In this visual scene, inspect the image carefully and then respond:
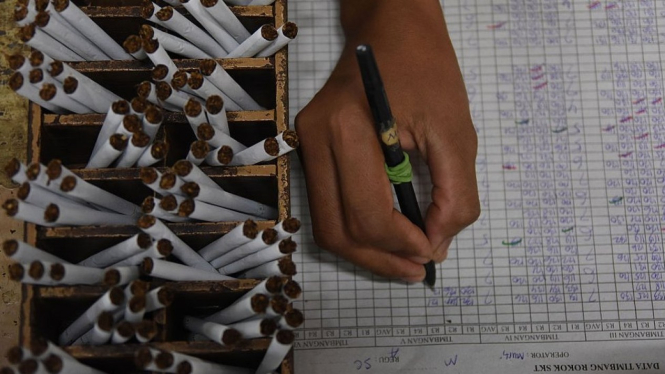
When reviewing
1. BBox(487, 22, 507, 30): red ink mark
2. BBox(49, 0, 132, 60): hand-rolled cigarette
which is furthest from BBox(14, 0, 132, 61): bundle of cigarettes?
BBox(487, 22, 507, 30): red ink mark

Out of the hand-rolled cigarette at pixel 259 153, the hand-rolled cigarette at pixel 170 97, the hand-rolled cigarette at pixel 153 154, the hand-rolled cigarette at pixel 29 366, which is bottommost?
the hand-rolled cigarette at pixel 29 366

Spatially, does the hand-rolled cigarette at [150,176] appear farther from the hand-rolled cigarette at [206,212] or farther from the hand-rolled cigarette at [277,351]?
the hand-rolled cigarette at [277,351]

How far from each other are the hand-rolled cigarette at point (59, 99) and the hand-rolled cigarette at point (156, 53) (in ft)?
0.21

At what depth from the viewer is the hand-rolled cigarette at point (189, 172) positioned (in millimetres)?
419

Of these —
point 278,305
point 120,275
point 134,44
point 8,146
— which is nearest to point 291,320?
point 278,305

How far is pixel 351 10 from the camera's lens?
0.61 metres

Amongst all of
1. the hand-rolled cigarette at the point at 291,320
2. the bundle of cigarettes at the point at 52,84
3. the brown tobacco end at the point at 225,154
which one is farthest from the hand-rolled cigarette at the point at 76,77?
the hand-rolled cigarette at the point at 291,320

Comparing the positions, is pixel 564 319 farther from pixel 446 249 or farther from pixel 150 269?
pixel 150 269

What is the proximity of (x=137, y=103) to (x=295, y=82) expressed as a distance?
22 cm

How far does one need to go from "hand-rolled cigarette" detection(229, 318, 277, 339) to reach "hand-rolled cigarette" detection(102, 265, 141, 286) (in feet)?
0.26

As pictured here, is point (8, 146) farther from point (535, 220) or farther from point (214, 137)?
point (535, 220)

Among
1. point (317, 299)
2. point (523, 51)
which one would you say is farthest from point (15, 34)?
point (523, 51)

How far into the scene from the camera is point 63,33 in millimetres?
467

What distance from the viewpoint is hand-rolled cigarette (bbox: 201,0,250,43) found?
0.46m
